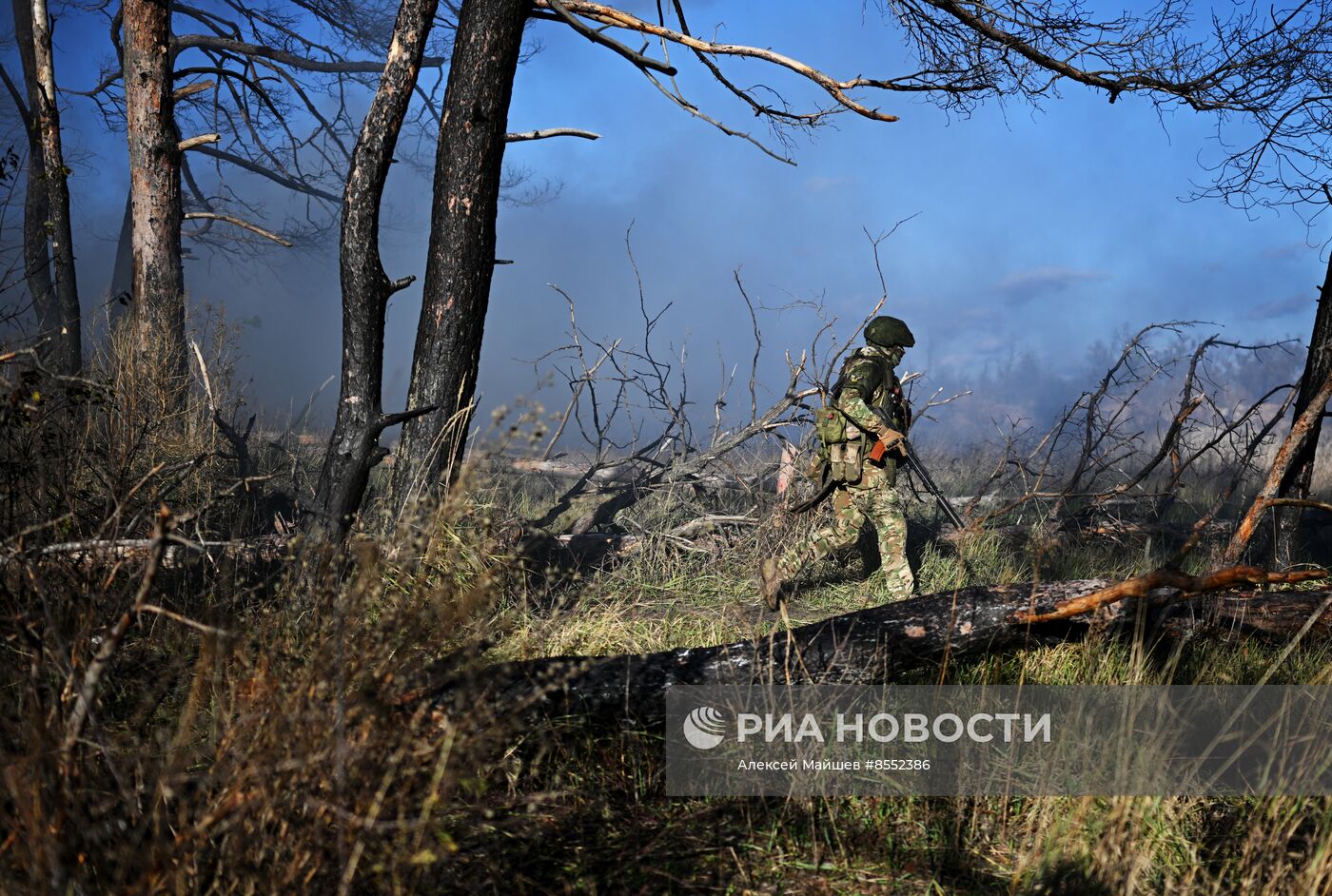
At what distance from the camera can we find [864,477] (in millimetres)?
6578

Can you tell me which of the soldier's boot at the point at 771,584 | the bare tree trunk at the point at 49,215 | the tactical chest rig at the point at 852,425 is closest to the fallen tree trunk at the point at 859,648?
the soldier's boot at the point at 771,584

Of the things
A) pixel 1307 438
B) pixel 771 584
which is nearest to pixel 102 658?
pixel 771 584

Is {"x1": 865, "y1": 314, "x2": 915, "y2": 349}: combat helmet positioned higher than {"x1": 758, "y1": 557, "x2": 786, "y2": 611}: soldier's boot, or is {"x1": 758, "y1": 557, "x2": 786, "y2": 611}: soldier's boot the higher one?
{"x1": 865, "y1": 314, "x2": 915, "y2": 349}: combat helmet

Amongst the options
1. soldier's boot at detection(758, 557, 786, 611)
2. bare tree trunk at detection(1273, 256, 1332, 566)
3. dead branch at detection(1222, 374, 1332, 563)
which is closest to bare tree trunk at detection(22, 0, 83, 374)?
soldier's boot at detection(758, 557, 786, 611)

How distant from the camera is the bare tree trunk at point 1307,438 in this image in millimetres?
6655

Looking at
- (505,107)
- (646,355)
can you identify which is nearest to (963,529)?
(646,355)

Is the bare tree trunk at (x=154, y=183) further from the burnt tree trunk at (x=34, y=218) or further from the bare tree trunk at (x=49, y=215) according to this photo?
the burnt tree trunk at (x=34, y=218)

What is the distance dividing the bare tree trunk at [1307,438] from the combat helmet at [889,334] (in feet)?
8.93

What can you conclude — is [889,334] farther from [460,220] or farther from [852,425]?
[460,220]

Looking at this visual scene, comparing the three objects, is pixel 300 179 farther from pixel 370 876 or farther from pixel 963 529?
pixel 370 876

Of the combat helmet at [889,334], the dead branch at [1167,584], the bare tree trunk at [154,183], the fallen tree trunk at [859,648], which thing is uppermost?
the bare tree trunk at [154,183]

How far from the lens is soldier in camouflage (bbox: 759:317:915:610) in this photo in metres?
6.43

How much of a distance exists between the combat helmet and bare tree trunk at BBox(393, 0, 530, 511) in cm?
280

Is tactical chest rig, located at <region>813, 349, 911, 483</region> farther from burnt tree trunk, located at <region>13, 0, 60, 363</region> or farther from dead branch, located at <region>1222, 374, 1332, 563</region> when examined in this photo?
burnt tree trunk, located at <region>13, 0, 60, 363</region>
